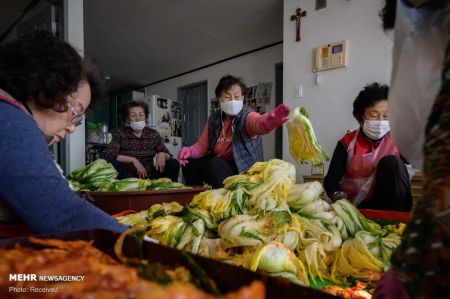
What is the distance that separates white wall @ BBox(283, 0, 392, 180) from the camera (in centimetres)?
326

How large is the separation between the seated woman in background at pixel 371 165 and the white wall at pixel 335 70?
132cm

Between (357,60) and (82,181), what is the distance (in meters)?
3.16

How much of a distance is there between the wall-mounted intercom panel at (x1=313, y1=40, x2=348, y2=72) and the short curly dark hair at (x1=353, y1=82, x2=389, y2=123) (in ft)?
4.72

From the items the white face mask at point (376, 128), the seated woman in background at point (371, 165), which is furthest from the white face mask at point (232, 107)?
the white face mask at point (376, 128)

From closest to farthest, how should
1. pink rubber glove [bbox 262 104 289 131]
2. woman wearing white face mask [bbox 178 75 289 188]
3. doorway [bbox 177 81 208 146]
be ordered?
pink rubber glove [bbox 262 104 289 131] < woman wearing white face mask [bbox 178 75 289 188] < doorway [bbox 177 81 208 146]

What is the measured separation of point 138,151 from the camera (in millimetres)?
3453

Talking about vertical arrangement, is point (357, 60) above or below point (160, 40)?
below

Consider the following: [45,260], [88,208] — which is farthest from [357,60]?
[45,260]

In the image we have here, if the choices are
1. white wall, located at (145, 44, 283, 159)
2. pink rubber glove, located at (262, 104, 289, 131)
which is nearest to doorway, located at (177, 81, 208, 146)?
white wall, located at (145, 44, 283, 159)

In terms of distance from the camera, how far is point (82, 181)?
2.53 meters

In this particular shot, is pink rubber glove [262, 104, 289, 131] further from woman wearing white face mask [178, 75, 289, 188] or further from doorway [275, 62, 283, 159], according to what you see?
doorway [275, 62, 283, 159]

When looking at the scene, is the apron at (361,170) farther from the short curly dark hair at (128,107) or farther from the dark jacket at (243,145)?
the short curly dark hair at (128,107)

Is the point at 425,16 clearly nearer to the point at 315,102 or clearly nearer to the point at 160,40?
the point at 315,102

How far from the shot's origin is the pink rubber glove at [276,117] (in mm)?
2248
